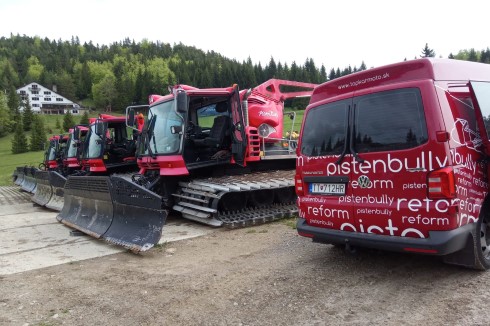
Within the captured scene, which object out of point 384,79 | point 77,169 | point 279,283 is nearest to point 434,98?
point 384,79

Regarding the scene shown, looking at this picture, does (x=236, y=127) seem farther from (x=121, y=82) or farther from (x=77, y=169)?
(x=121, y=82)

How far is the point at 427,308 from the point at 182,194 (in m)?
6.07

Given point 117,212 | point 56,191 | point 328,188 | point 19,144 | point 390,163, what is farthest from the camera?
point 19,144

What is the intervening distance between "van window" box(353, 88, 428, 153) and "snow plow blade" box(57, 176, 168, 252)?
3081 millimetres

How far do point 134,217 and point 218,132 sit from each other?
10.7ft

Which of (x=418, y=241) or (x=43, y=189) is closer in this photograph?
(x=418, y=241)

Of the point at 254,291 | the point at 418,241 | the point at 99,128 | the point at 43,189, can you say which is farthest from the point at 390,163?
the point at 43,189

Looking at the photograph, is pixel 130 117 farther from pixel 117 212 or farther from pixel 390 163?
pixel 390 163

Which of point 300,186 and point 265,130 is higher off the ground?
point 265,130

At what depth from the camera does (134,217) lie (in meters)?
6.54

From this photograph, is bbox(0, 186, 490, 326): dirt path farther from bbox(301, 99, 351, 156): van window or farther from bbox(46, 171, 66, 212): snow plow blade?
bbox(46, 171, 66, 212): snow plow blade

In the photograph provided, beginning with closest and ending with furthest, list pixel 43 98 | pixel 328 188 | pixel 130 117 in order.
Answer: pixel 328 188 → pixel 130 117 → pixel 43 98

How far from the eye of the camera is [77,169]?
53.9 feet

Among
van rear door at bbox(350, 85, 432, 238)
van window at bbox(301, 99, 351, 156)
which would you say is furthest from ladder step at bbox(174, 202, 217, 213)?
van rear door at bbox(350, 85, 432, 238)
